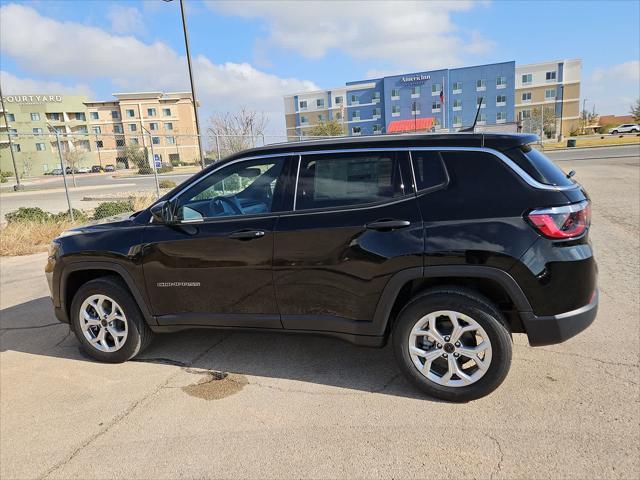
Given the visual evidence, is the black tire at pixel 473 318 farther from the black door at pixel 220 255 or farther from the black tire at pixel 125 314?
the black tire at pixel 125 314

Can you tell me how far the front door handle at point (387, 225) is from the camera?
10.1ft

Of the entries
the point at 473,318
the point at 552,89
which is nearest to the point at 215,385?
the point at 473,318

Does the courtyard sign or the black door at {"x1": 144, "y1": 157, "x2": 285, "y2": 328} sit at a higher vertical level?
the courtyard sign

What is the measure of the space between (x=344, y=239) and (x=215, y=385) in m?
1.60

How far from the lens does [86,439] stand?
305 centimetres

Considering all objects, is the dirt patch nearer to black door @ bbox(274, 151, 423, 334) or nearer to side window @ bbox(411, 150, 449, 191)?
black door @ bbox(274, 151, 423, 334)

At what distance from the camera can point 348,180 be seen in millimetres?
3361

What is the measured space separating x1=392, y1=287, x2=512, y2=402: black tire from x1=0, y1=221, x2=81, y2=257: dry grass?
30.1 ft

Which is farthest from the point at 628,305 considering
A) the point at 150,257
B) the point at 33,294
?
the point at 33,294

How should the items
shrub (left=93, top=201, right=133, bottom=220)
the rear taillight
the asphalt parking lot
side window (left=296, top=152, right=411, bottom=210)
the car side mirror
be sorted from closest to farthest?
the asphalt parking lot → the rear taillight → side window (left=296, top=152, right=411, bottom=210) → the car side mirror → shrub (left=93, top=201, right=133, bottom=220)

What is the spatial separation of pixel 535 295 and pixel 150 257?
116 inches

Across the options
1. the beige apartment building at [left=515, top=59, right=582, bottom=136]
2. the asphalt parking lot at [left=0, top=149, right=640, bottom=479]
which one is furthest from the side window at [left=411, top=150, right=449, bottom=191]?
the beige apartment building at [left=515, top=59, right=582, bottom=136]

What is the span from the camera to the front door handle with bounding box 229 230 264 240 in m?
3.46

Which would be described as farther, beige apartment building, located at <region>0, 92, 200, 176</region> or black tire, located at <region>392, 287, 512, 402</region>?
beige apartment building, located at <region>0, 92, 200, 176</region>
